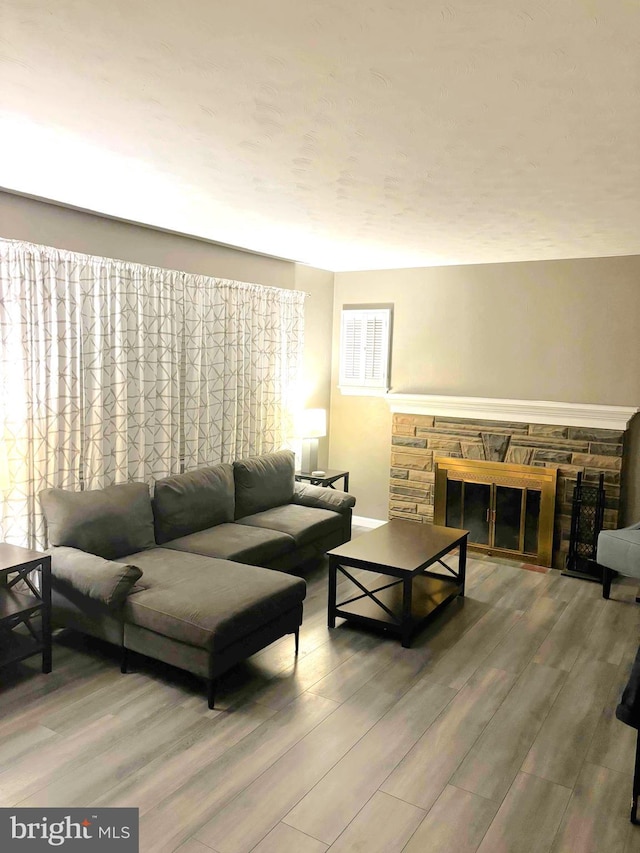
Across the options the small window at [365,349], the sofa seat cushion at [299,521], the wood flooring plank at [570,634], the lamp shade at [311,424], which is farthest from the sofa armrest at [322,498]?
the wood flooring plank at [570,634]

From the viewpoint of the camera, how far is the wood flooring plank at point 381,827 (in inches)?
87.3

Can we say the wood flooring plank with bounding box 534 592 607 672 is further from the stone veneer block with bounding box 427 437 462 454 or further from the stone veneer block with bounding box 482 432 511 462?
the stone veneer block with bounding box 427 437 462 454

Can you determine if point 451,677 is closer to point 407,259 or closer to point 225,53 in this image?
point 225,53

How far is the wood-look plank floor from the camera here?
7.61 ft

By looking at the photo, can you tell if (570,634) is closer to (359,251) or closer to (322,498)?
(322,498)

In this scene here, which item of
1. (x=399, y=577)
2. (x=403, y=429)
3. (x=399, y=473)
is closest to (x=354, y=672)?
(x=399, y=577)

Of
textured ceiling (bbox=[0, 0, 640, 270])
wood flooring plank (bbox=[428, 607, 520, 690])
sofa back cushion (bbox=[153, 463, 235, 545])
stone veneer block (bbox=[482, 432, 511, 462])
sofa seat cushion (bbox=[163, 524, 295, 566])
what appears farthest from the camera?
stone veneer block (bbox=[482, 432, 511, 462])

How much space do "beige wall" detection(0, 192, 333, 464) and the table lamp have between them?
0.41 m

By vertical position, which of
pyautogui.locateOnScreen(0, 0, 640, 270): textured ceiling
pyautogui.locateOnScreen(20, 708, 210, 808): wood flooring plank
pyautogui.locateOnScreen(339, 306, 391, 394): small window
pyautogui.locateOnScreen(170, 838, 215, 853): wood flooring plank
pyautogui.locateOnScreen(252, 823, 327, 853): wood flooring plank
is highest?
pyautogui.locateOnScreen(0, 0, 640, 270): textured ceiling

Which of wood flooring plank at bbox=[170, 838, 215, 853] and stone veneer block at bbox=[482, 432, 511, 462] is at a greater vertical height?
stone veneer block at bbox=[482, 432, 511, 462]

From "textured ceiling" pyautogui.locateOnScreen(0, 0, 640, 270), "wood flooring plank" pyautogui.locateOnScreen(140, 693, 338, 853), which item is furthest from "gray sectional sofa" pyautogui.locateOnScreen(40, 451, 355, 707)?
"textured ceiling" pyautogui.locateOnScreen(0, 0, 640, 270)

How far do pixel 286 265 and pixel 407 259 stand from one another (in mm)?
1128

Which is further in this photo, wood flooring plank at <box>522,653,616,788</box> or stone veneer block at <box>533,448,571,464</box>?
stone veneer block at <box>533,448,571,464</box>

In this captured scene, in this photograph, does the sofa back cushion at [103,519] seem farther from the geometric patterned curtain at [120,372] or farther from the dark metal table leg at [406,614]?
the dark metal table leg at [406,614]
